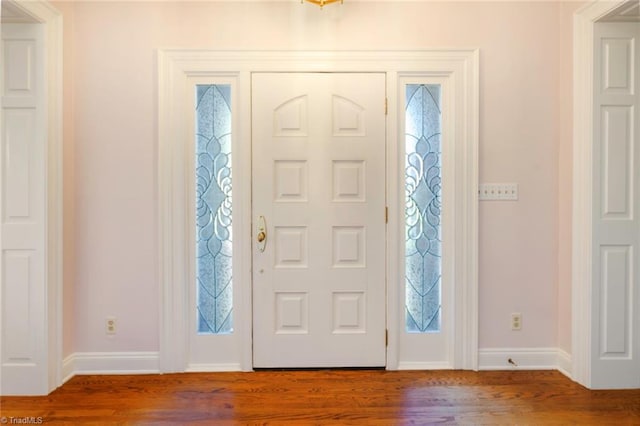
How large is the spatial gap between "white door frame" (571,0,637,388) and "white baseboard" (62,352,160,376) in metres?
2.79

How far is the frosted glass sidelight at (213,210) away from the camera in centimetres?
262

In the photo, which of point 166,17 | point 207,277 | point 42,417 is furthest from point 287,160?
point 42,417

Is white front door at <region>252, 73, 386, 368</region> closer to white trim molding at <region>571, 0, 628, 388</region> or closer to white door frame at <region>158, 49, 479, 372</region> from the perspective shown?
white door frame at <region>158, 49, 479, 372</region>

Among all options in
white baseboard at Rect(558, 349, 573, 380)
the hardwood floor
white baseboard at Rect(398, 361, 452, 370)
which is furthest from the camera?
white baseboard at Rect(398, 361, 452, 370)

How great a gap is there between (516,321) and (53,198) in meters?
3.15

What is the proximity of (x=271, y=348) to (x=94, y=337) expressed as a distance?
1.20 metres

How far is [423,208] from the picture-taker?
8.76 ft

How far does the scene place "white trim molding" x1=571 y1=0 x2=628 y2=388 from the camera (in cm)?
240

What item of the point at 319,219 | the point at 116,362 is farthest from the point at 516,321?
the point at 116,362

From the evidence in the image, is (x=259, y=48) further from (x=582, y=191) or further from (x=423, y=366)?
(x=423, y=366)

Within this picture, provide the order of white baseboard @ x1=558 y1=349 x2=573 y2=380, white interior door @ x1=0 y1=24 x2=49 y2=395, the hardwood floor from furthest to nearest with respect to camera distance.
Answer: white baseboard @ x1=558 y1=349 x2=573 y2=380 → white interior door @ x1=0 y1=24 x2=49 y2=395 → the hardwood floor

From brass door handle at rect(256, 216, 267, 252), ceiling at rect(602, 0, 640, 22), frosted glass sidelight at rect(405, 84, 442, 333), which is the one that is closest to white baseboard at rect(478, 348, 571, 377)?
frosted glass sidelight at rect(405, 84, 442, 333)

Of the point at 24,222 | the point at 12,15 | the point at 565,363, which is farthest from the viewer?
the point at 565,363

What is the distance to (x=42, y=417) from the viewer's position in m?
2.12
